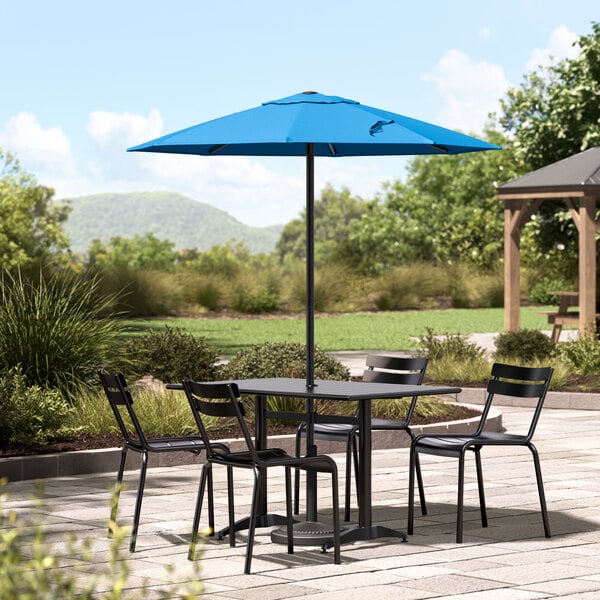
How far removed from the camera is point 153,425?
10242mm

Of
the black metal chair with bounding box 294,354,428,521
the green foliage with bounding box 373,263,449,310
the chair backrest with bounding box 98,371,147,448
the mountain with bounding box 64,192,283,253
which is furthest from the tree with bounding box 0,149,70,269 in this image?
the mountain with bounding box 64,192,283,253

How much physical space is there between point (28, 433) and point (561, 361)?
24.5 ft

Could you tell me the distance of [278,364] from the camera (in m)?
11.8

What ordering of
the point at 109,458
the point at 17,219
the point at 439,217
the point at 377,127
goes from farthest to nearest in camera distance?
1. the point at 17,219
2. the point at 439,217
3. the point at 109,458
4. the point at 377,127

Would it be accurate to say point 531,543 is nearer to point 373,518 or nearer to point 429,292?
point 373,518

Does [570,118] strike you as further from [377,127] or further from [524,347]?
[377,127]

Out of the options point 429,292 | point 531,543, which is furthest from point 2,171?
point 531,543

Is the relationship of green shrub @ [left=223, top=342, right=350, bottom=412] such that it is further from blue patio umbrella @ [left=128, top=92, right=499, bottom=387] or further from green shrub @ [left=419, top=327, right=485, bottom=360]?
blue patio umbrella @ [left=128, top=92, right=499, bottom=387]

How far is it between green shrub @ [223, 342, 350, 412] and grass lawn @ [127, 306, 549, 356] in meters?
8.99

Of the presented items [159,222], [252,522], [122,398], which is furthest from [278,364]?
[159,222]

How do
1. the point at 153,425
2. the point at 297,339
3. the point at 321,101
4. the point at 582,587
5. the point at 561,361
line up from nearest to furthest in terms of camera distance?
1. the point at 582,587
2. the point at 321,101
3. the point at 153,425
4. the point at 561,361
5. the point at 297,339

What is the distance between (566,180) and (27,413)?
1102 centimetres

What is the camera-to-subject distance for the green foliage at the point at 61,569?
10.3 feet

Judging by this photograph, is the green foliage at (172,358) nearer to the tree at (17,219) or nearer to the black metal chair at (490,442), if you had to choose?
the black metal chair at (490,442)
